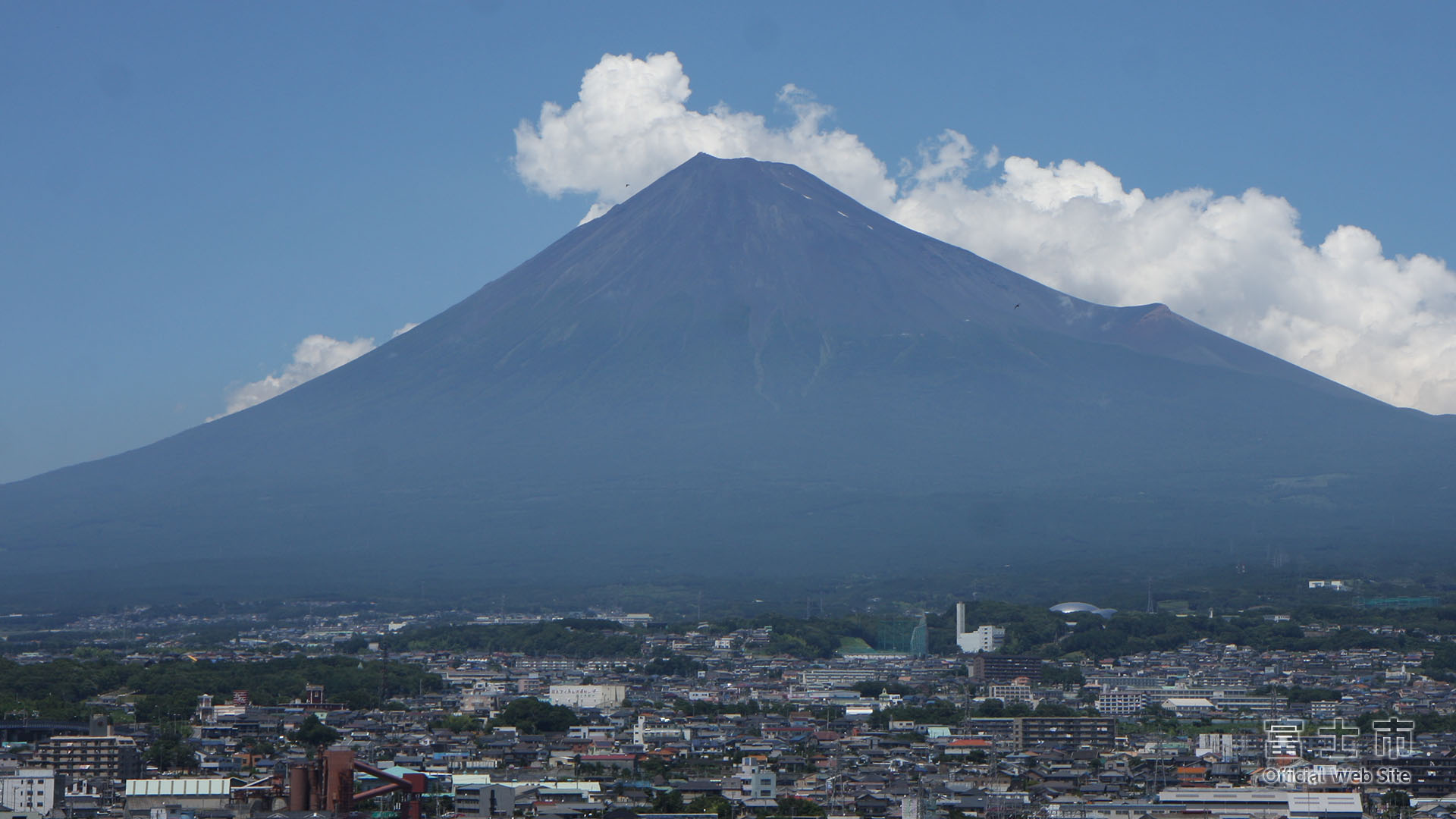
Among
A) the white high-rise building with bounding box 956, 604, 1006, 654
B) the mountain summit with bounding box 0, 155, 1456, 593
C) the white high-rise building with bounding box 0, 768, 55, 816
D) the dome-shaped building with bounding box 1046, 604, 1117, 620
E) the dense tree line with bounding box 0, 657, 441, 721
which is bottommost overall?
the white high-rise building with bounding box 0, 768, 55, 816

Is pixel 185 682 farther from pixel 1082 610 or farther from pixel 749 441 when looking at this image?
pixel 749 441

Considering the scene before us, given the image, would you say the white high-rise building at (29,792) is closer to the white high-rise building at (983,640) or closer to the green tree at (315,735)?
the green tree at (315,735)

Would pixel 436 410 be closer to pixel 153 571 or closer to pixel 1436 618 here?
pixel 153 571

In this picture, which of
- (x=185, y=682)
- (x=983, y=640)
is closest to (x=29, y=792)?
(x=185, y=682)

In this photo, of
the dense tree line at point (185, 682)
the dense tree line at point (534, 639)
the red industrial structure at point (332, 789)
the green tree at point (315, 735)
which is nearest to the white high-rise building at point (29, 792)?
the red industrial structure at point (332, 789)

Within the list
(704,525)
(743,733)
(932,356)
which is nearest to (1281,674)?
(743,733)

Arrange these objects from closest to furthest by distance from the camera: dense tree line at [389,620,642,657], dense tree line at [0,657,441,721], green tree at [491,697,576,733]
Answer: green tree at [491,697,576,733], dense tree line at [0,657,441,721], dense tree line at [389,620,642,657]

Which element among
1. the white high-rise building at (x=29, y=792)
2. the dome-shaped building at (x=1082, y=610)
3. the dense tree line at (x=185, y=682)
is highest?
the dome-shaped building at (x=1082, y=610)

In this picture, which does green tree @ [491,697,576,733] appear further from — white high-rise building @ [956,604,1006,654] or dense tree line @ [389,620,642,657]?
white high-rise building @ [956,604,1006,654]

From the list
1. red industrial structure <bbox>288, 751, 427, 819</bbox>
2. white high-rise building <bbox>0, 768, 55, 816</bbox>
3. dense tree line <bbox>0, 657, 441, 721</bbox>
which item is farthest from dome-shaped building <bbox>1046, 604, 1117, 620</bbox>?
white high-rise building <bbox>0, 768, 55, 816</bbox>
